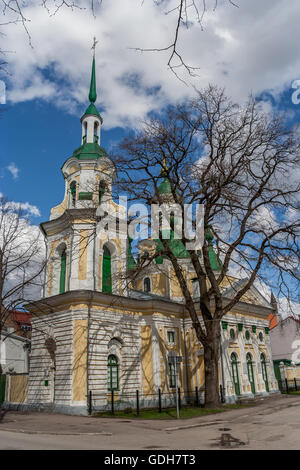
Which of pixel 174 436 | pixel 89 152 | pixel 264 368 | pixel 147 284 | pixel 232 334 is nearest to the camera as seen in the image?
pixel 174 436

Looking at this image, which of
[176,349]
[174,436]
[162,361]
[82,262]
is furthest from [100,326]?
[174,436]

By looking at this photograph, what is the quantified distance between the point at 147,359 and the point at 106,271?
5.98 m

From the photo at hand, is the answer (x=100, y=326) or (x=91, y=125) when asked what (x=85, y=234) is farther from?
(x=91, y=125)

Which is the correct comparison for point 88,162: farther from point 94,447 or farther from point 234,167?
point 94,447

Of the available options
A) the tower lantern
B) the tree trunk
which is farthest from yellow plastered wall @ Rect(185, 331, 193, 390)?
the tower lantern

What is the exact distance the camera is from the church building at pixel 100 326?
20.8 m

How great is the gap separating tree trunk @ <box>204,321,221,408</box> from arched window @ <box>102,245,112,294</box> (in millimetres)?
7353

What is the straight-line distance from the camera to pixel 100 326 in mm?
21844

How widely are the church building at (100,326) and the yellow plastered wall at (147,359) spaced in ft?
0.19

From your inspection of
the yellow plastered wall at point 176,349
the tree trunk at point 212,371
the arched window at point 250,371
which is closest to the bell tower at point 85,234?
the yellow plastered wall at point 176,349

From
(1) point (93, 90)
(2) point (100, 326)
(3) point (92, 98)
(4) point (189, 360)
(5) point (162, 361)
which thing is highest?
(1) point (93, 90)

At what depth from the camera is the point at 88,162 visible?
2531 cm

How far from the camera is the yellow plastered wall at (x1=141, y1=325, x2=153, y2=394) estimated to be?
77.0 feet

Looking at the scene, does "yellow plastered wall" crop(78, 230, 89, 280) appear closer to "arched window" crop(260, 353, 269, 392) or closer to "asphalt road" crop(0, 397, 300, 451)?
"asphalt road" crop(0, 397, 300, 451)
